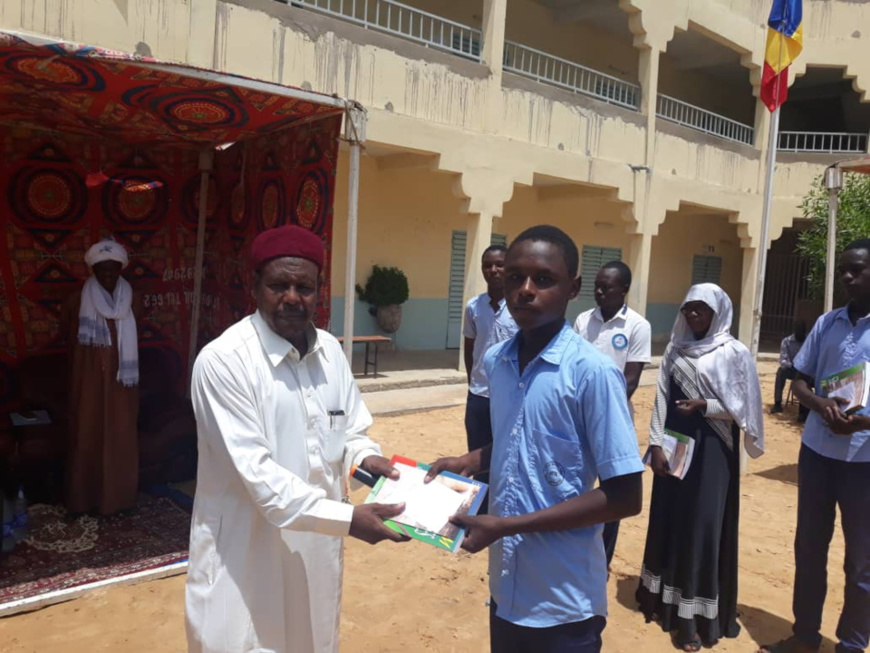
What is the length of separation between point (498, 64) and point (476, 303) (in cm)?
594

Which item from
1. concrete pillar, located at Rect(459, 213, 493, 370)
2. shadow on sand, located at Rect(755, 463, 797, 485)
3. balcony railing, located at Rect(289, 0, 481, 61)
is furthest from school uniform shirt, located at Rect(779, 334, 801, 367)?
balcony railing, located at Rect(289, 0, 481, 61)

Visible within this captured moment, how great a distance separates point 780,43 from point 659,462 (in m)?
5.24

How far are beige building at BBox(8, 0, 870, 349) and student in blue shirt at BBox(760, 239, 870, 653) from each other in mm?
6044

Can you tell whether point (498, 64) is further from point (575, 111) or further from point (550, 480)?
point (550, 480)

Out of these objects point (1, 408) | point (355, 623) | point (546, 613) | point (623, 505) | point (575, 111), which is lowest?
point (355, 623)

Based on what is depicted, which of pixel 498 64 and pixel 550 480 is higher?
pixel 498 64

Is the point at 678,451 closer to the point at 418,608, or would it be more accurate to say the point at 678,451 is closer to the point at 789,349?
the point at 418,608

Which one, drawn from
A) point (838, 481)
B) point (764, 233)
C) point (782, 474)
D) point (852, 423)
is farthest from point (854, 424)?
point (782, 474)

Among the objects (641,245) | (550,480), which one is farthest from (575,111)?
(550,480)

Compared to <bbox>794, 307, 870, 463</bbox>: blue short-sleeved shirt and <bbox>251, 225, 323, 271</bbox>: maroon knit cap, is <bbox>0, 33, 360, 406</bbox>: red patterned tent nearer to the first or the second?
<bbox>251, 225, 323, 271</bbox>: maroon knit cap

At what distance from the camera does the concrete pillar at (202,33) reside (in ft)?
21.7

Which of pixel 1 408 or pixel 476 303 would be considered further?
pixel 1 408

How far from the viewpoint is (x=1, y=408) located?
16.2 feet

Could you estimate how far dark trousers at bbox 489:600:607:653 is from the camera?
1.69m
